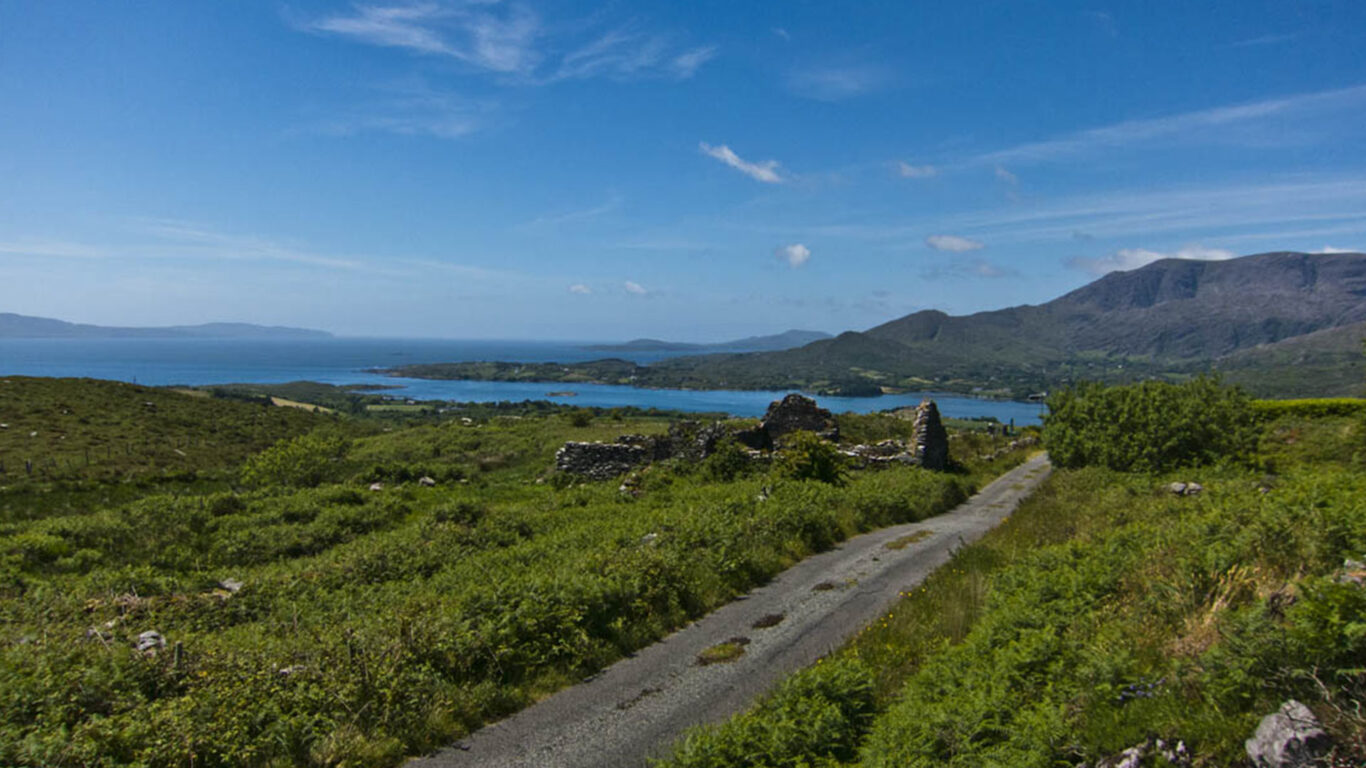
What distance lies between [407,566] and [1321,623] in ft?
46.4

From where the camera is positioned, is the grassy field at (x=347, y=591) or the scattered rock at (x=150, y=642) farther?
the scattered rock at (x=150, y=642)

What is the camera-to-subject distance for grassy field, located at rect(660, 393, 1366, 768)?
14.2ft

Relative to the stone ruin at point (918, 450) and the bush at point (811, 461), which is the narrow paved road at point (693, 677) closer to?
the bush at point (811, 461)

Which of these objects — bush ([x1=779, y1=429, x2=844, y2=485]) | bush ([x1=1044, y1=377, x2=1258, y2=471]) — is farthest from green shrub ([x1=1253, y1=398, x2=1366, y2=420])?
bush ([x1=779, y1=429, x2=844, y2=485])

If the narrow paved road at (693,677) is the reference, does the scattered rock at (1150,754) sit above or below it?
above

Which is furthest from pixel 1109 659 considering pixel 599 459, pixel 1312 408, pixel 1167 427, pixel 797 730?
pixel 1312 408

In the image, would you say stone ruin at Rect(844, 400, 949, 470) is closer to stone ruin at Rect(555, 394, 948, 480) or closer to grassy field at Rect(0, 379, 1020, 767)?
stone ruin at Rect(555, 394, 948, 480)

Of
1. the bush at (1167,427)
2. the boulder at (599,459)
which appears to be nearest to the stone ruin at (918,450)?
the bush at (1167,427)

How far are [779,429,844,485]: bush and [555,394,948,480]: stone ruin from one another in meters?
4.53

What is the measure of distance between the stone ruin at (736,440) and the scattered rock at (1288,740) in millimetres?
22950

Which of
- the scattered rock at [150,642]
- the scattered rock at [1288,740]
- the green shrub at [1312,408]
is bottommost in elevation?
the scattered rock at [150,642]

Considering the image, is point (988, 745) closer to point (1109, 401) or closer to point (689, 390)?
point (1109, 401)

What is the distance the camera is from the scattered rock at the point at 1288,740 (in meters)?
3.61

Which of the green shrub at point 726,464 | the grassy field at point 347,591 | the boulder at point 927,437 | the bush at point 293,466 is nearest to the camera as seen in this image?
the grassy field at point 347,591
